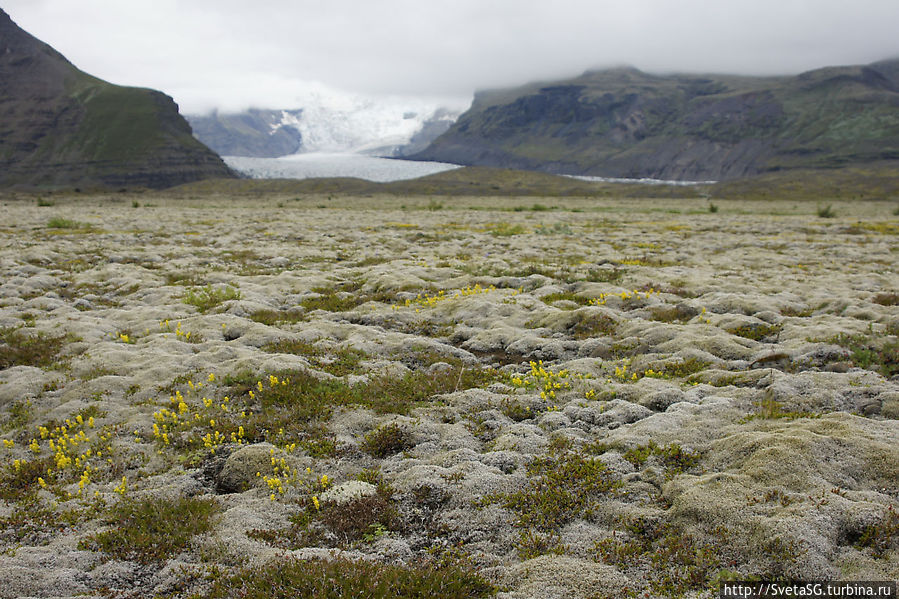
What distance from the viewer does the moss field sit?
591cm

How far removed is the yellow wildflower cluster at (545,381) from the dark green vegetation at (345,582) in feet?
16.6

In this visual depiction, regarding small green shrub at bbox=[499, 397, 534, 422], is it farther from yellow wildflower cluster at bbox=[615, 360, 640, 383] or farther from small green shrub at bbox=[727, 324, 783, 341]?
small green shrub at bbox=[727, 324, 783, 341]

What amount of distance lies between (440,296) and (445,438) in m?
9.40

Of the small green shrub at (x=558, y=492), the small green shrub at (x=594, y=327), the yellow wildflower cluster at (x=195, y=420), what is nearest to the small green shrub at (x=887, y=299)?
the small green shrub at (x=594, y=327)

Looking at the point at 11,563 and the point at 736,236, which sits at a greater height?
the point at 736,236

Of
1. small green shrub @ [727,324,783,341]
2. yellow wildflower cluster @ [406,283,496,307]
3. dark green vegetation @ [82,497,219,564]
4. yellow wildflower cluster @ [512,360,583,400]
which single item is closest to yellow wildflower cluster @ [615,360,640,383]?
yellow wildflower cluster @ [512,360,583,400]

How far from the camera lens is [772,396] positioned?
9531 millimetres

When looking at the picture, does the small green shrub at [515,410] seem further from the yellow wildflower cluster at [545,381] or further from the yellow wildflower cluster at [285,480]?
the yellow wildflower cluster at [285,480]

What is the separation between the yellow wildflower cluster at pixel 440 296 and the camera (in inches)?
680

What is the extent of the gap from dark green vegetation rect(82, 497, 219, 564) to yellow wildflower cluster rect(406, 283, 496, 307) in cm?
1058

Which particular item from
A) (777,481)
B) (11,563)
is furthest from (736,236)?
(11,563)

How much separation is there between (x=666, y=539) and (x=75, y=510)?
7.96 m

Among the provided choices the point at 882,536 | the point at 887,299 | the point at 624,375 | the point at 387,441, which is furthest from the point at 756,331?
the point at 387,441

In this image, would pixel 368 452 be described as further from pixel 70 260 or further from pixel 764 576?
pixel 70 260
